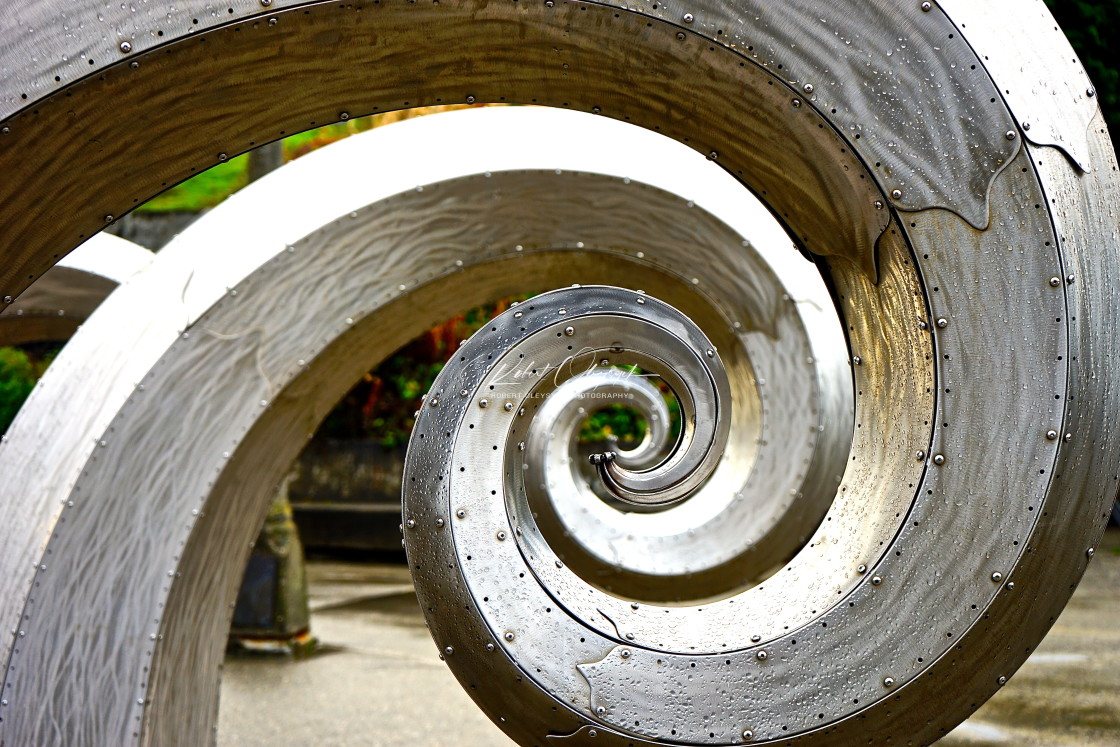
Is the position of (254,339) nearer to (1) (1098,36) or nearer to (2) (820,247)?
(2) (820,247)

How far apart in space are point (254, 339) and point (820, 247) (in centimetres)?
244

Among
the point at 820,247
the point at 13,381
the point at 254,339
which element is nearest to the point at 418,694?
the point at 254,339

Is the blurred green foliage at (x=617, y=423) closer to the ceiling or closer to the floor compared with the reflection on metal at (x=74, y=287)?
closer to the floor

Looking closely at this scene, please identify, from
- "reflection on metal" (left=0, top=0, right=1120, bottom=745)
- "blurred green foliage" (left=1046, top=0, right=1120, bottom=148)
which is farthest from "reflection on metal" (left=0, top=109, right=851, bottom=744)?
"blurred green foliage" (left=1046, top=0, right=1120, bottom=148)

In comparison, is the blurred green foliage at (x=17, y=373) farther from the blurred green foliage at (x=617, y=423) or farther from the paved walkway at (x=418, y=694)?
the blurred green foliage at (x=617, y=423)

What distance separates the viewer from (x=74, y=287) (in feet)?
17.3

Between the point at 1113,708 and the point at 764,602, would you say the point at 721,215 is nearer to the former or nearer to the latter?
the point at 764,602

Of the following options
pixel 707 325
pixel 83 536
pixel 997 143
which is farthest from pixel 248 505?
pixel 997 143

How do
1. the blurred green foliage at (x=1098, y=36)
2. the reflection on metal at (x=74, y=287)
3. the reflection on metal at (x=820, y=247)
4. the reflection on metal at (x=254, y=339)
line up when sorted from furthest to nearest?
the blurred green foliage at (x=1098, y=36), the reflection on metal at (x=74, y=287), the reflection on metal at (x=254, y=339), the reflection on metal at (x=820, y=247)

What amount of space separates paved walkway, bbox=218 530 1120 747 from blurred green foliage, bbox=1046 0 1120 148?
3.83 m

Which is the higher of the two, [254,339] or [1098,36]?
[1098,36]

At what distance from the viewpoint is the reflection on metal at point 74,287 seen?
5.15 metres

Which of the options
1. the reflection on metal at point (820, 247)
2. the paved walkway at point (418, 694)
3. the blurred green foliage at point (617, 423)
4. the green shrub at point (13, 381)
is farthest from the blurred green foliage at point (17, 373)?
the reflection on metal at point (820, 247)

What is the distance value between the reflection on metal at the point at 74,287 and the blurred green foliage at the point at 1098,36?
653 centimetres
